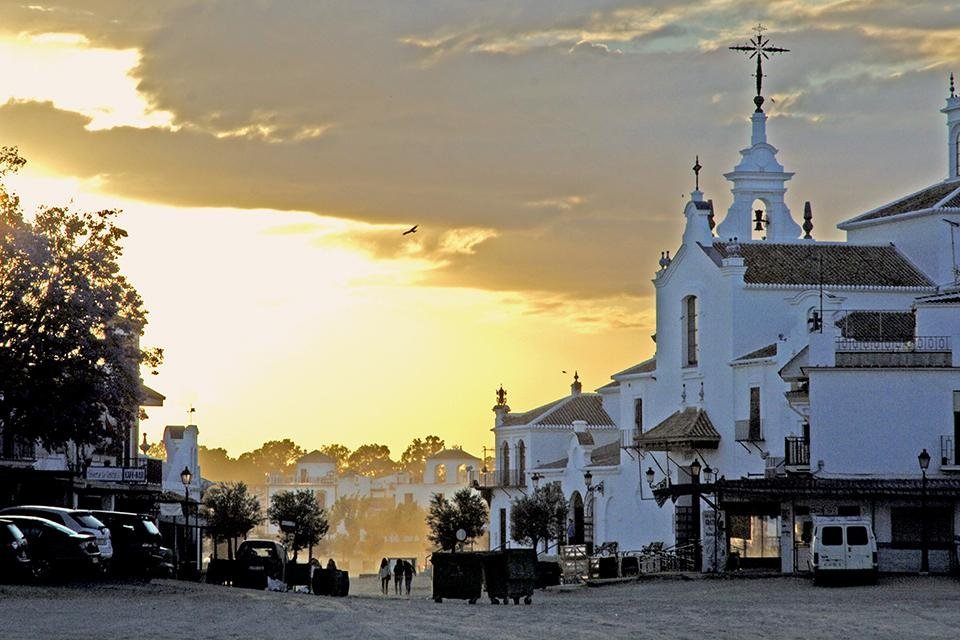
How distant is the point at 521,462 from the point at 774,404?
32.7 m

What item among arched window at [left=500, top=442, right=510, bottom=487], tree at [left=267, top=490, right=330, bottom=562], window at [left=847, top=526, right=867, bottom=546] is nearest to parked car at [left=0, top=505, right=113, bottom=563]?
window at [left=847, top=526, right=867, bottom=546]

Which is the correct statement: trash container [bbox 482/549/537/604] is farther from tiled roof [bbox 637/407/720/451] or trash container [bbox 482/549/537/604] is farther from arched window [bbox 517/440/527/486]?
arched window [bbox 517/440/527/486]

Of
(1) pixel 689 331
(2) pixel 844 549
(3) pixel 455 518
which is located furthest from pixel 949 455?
(3) pixel 455 518

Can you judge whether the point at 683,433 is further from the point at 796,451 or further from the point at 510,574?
the point at 510,574

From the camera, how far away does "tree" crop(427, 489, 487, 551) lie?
318 feet

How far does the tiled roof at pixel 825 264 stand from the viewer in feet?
255

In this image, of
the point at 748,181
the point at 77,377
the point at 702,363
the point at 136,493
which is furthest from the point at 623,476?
the point at 77,377

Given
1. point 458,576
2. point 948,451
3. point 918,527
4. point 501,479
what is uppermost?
point 501,479

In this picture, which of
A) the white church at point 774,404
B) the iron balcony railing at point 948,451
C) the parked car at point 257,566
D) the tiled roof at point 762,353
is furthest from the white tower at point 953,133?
the parked car at point 257,566

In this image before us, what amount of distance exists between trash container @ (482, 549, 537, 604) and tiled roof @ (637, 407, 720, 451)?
105ft

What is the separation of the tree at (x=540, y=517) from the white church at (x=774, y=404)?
85 centimetres

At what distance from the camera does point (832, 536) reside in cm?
5097

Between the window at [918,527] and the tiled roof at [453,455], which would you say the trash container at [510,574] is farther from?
the tiled roof at [453,455]

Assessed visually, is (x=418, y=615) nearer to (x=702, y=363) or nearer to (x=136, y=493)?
(x=136, y=493)
